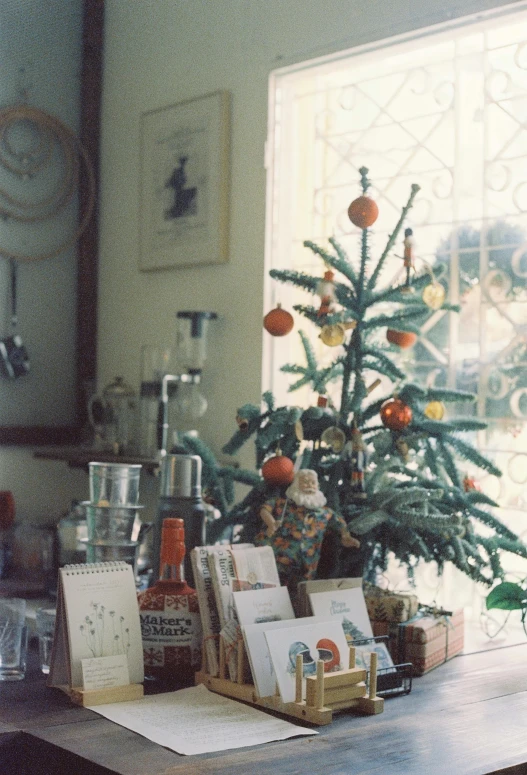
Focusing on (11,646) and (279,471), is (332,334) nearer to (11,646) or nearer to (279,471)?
(279,471)

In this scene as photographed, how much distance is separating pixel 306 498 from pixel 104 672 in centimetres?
51

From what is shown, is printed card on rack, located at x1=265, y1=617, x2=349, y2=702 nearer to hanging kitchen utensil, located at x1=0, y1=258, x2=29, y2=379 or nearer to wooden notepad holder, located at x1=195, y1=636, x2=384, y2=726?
wooden notepad holder, located at x1=195, y1=636, x2=384, y2=726

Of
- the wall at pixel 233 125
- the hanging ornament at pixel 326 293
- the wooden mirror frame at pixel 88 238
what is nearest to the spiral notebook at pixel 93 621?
the hanging ornament at pixel 326 293

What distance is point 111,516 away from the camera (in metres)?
1.73

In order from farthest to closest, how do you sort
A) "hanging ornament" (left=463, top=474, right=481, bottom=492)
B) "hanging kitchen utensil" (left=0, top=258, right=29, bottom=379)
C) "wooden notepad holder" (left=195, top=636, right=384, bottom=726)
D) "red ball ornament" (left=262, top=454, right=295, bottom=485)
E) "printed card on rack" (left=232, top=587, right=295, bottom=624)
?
"hanging kitchen utensil" (left=0, top=258, right=29, bottom=379)
"hanging ornament" (left=463, top=474, right=481, bottom=492)
"red ball ornament" (left=262, top=454, right=295, bottom=485)
"printed card on rack" (left=232, top=587, right=295, bottom=624)
"wooden notepad holder" (left=195, top=636, right=384, bottom=726)

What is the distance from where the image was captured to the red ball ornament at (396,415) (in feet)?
6.33

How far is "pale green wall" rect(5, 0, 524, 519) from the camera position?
2.61 meters

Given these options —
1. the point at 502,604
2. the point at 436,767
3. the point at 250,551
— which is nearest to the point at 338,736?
the point at 436,767

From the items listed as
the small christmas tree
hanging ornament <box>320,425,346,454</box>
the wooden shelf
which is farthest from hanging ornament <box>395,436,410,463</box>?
the wooden shelf

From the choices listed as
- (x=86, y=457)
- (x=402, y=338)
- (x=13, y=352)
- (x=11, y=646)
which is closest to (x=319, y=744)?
(x=11, y=646)

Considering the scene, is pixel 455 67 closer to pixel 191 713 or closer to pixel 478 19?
pixel 478 19

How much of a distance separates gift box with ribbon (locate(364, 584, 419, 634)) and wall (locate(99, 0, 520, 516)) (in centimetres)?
105

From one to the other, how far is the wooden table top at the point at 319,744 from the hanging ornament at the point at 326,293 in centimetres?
82

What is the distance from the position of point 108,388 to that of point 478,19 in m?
1.57
